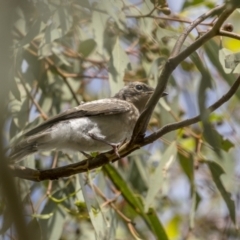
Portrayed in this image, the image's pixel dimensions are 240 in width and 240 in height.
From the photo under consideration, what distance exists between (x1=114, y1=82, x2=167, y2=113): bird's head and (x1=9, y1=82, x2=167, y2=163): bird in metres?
0.18

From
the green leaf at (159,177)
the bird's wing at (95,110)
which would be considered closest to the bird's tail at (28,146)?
the bird's wing at (95,110)

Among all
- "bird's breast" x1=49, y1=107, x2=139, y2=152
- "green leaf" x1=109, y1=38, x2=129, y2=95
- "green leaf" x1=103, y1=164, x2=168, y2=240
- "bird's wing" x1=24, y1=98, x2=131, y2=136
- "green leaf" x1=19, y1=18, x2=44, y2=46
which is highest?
"green leaf" x1=19, y1=18, x2=44, y2=46

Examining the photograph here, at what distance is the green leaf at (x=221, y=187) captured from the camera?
3.38m

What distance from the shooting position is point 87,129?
3.43m

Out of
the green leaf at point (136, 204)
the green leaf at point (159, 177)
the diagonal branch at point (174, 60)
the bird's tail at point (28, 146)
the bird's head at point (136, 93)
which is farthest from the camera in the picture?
the bird's head at point (136, 93)

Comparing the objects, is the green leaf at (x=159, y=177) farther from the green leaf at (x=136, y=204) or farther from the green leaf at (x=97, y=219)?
the green leaf at (x=97, y=219)

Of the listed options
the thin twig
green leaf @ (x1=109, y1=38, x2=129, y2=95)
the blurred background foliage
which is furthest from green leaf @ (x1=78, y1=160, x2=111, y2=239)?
the thin twig

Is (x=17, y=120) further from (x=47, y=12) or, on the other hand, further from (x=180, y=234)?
(x=180, y=234)

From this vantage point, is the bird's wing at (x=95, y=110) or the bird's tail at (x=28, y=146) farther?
the bird's wing at (x=95, y=110)

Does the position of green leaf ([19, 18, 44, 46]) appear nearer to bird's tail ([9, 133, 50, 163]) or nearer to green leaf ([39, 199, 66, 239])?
bird's tail ([9, 133, 50, 163])

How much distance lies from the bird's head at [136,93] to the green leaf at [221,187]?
63 centimetres

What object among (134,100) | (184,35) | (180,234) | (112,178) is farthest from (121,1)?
(180,234)

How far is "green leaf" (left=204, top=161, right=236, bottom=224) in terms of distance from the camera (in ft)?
11.1

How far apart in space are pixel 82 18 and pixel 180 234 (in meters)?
2.05
